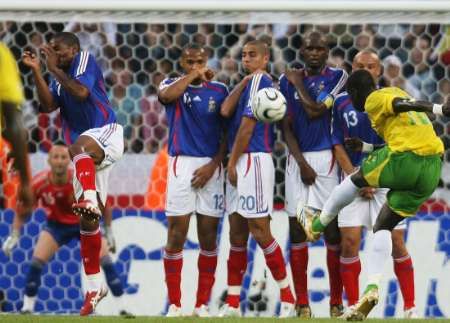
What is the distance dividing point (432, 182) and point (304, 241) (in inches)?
72.0

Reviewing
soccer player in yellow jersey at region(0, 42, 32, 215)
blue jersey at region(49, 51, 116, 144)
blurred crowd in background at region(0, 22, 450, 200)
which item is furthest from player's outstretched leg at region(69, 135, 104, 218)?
blurred crowd in background at region(0, 22, 450, 200)

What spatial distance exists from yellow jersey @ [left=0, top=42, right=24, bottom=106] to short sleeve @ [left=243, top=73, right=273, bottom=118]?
315 cm

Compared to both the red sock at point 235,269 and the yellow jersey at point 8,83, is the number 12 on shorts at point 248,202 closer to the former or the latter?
the red sock at point 235,269

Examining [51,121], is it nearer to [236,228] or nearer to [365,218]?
[236,228]

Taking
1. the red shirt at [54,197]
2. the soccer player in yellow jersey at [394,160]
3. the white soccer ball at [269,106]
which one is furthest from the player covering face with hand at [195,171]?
the soccer player in yellow jersey at [394,160]

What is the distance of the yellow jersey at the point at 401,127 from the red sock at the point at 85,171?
6.27ft

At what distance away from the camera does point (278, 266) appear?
369 inches

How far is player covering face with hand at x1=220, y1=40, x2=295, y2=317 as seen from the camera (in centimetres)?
935

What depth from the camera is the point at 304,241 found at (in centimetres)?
952

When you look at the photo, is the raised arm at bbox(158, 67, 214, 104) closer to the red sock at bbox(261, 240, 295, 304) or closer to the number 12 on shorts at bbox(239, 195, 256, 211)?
the number 12 on shorts at bbox(239, 195, 256, 211)

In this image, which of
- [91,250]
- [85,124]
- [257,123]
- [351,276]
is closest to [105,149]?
[85,124]

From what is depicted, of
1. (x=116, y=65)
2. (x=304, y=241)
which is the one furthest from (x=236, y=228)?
(x=116, y=65)

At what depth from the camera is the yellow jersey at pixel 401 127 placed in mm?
7832

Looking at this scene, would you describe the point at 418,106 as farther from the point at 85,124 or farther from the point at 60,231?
the point at 60,231
